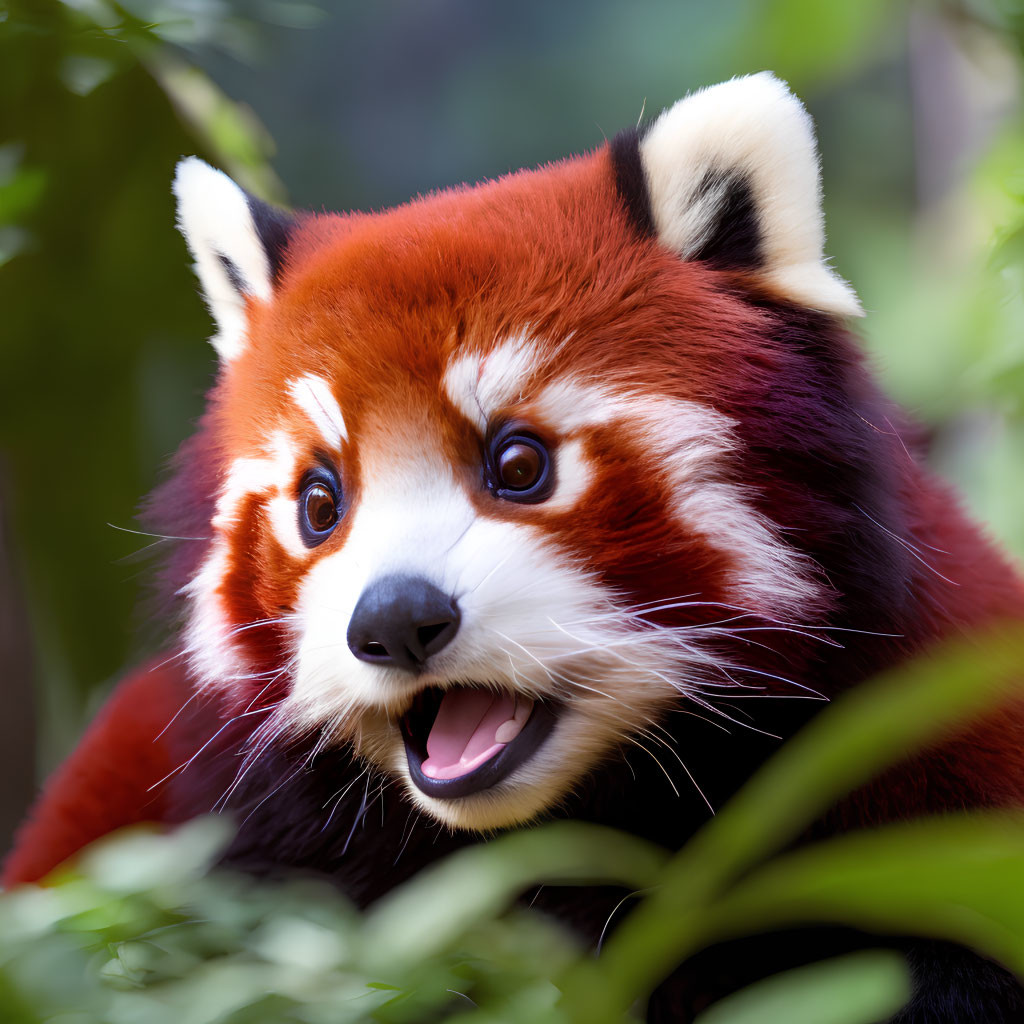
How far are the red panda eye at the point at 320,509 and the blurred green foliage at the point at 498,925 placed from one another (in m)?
0.37

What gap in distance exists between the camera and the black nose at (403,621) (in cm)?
96

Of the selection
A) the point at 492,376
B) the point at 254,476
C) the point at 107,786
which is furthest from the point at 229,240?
the point at 107,786

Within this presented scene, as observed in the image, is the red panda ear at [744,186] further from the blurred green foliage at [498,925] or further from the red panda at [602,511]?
the blurred green foliage at [498,925]

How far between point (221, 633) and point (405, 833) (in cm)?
32

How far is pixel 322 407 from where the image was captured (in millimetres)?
1130

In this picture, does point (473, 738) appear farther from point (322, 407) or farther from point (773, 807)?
point (773, 807)

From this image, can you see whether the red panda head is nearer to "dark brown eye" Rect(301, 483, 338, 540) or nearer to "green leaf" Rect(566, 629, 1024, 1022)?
"dark brown eye" Rect(301, 483, 338, 540)

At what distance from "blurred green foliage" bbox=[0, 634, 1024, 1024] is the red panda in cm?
19

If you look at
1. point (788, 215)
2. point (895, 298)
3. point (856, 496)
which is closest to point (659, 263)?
point (788, 215)

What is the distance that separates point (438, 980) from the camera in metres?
0.68

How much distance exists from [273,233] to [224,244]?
0.06 metres

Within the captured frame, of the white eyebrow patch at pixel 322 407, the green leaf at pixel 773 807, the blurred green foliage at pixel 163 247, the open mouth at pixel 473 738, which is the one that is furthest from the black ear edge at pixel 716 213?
the green leaf at pixel 773 807

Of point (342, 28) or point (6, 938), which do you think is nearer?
point (6, 938)

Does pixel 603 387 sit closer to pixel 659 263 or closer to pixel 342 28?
pixel 659 263
